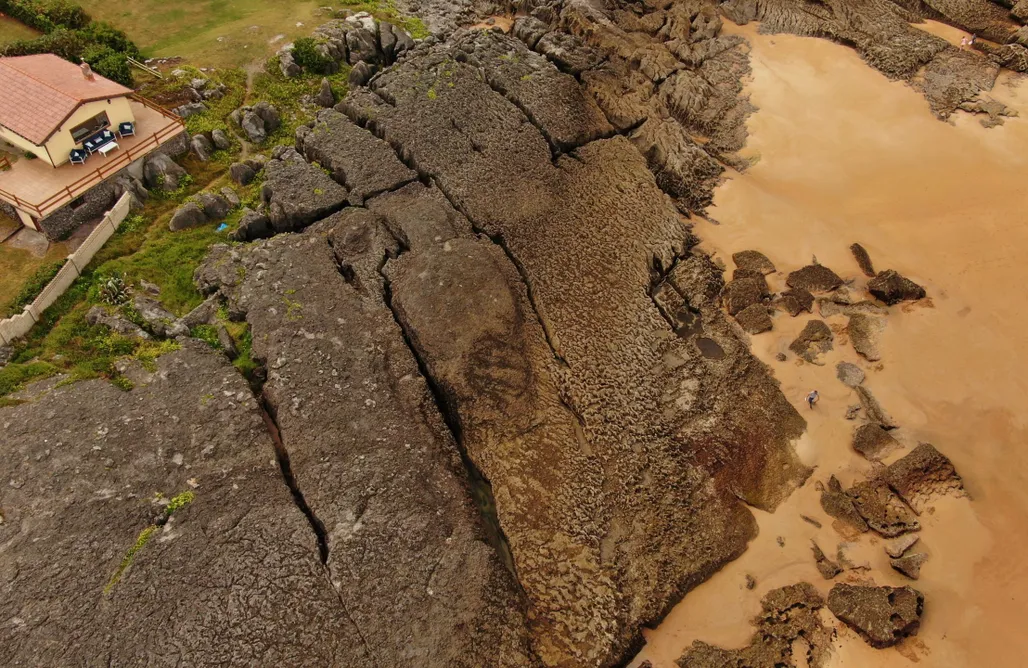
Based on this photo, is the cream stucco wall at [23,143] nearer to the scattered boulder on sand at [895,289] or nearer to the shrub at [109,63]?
the shrub at [109,63]

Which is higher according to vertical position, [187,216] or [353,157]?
[353,157]

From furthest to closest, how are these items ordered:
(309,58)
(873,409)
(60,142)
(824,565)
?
(309,58) → (60,142) → (873,409) → (824,565)

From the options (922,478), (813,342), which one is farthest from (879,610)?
(813,342)

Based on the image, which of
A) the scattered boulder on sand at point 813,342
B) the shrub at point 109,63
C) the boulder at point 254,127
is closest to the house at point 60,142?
the shrub at point 109,63

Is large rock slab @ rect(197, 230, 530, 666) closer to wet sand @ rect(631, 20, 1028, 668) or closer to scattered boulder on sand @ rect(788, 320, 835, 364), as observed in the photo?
wet sand @ rect(631, 20, 1028, 668)

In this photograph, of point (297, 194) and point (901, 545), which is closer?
point (901, 545)

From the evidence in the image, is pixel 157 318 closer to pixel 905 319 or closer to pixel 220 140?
pixel 220 140

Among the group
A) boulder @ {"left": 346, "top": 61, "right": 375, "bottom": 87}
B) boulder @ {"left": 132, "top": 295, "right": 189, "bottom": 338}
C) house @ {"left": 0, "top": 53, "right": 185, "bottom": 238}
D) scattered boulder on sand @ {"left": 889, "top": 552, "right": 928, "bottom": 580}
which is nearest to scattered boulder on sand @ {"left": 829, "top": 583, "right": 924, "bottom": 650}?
scattered boulder on sand @ {"left": 889, "top": 552, "right": 928, "bottom": 580}
